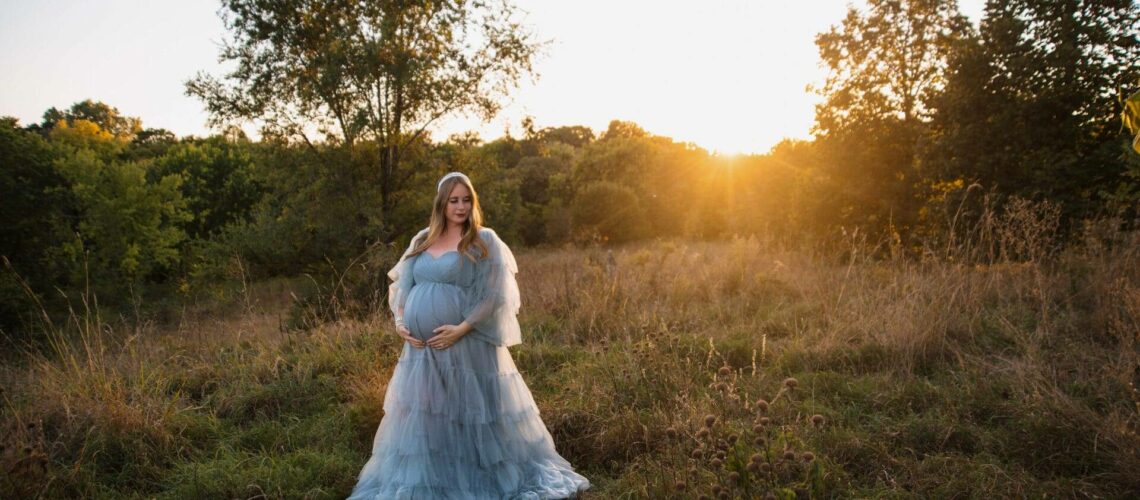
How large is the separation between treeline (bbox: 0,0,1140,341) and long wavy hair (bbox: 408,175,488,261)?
9.95ft

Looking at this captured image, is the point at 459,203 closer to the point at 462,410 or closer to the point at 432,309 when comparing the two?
the point at 432,309

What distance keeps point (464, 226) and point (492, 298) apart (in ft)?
1.60

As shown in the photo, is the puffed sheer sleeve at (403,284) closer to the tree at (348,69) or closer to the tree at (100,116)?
the tree at (348,69)

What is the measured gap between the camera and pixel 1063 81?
8883mm

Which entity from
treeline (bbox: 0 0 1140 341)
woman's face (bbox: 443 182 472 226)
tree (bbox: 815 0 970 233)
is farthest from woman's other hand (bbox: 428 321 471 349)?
tree (bbox: 815 0 970 233)

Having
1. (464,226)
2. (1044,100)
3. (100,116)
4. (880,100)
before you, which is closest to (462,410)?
(464,226)

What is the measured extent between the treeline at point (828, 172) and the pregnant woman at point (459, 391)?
10.1 ft

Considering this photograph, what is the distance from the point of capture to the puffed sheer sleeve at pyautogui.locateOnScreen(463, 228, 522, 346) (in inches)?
144

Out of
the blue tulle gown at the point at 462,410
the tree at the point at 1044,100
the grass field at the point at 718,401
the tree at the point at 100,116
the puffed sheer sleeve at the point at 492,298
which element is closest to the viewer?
the grass field at the point at 718,401

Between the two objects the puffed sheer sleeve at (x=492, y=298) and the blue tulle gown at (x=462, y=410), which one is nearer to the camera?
the blue tulle gown at (x=462, y=410)

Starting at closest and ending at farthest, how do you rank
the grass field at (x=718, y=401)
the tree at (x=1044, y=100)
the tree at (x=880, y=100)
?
1. the grass field at (x=718, y=401)
2. the tree at (x=1044, y=100)
3. the tree at (x=880, y=100)

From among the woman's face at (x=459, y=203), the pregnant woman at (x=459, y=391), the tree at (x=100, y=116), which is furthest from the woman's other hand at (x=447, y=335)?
the tree at (x=100, y=116)

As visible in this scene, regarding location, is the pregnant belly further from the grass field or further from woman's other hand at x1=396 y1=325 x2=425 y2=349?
the grass field

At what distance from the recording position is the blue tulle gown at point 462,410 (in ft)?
11.7
